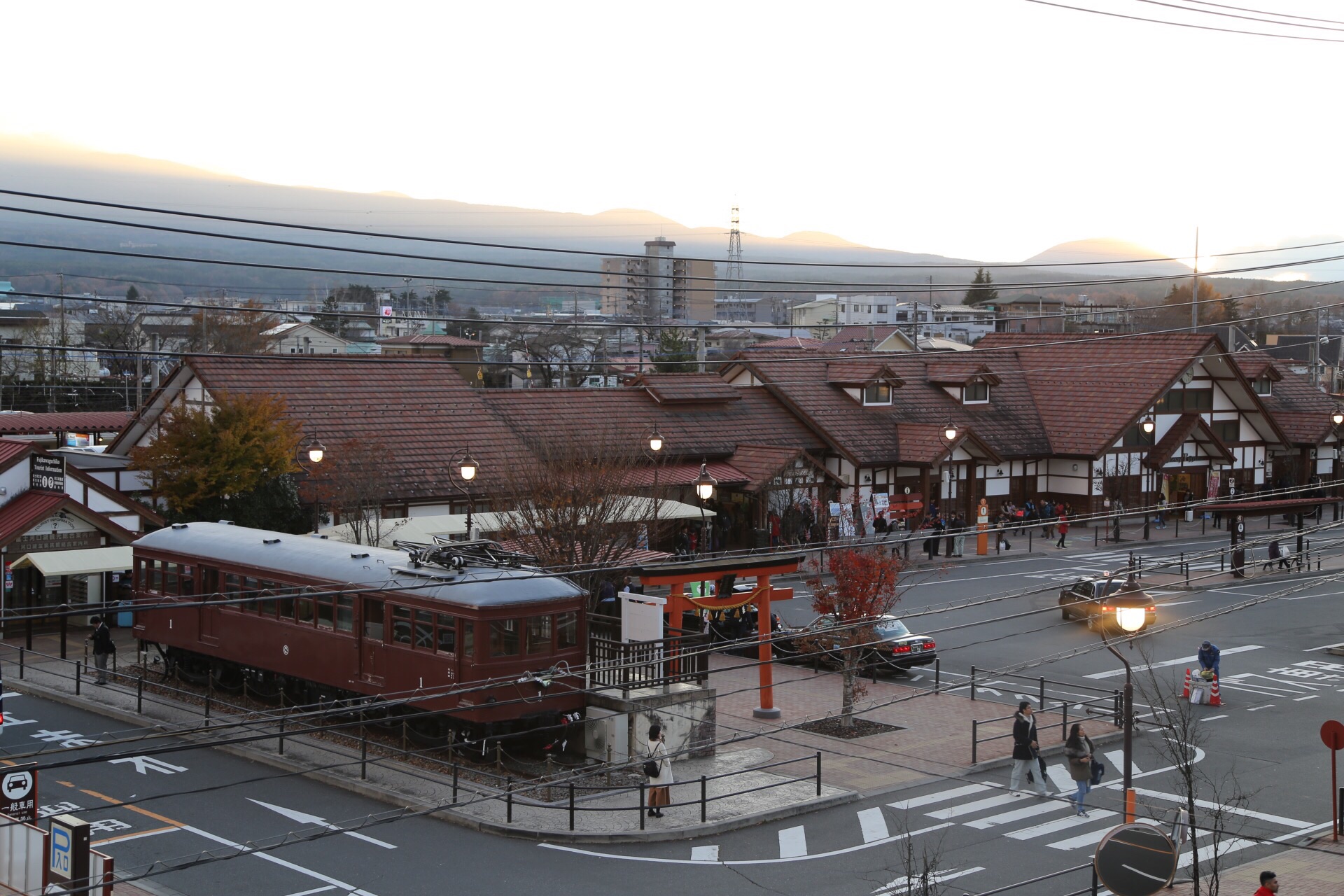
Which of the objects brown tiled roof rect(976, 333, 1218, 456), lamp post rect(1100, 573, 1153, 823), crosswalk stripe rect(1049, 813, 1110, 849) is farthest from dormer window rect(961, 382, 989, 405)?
lamp post rect(1100, 573, 1153, 823)

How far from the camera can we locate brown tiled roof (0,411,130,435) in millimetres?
47031

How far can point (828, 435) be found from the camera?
160 ft

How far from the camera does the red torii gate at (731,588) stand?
77.7ft

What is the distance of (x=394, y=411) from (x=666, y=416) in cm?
1066

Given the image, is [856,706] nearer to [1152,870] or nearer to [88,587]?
[1152,870]

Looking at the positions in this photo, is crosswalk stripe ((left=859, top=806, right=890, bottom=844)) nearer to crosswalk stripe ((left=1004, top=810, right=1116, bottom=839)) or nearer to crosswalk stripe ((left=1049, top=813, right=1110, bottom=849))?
crosswalk stripe ((left=1004, top=810, right=1116, bottom=839))

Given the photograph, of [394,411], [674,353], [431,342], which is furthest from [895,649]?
[431,342]

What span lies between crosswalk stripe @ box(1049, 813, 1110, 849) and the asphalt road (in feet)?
0.14

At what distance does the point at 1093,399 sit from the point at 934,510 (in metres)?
10.4

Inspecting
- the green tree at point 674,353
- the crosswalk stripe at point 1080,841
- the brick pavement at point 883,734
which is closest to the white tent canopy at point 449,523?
the brick pavement at point 883,734

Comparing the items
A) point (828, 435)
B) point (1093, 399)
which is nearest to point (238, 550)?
point (828, 435)

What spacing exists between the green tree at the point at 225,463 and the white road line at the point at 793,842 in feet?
64.5

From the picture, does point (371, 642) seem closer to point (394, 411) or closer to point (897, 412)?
point (394, 411)

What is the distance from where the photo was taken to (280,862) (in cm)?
1745
